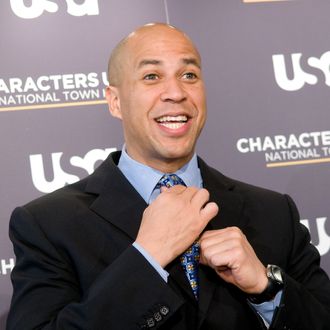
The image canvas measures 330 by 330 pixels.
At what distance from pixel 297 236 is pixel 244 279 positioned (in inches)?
17.1

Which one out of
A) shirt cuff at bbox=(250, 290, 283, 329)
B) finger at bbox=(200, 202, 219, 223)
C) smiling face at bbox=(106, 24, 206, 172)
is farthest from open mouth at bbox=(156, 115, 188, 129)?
shirt cuff at bbox=(250, 290, 283, 329)

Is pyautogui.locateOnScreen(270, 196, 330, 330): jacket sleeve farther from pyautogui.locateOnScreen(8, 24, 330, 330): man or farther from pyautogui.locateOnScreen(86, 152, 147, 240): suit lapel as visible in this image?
pyautogui.locateOnScreen(86, 152, 147, 240): suit lapel

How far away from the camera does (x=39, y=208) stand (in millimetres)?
2113

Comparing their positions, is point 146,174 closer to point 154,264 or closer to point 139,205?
point 139,205

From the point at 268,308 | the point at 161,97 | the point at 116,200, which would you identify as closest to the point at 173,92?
the point at 161,97

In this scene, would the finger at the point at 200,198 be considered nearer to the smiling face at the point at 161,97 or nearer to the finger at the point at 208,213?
the finger at the point at 208,213

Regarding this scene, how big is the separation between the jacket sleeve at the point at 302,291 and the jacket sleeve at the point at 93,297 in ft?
1.10

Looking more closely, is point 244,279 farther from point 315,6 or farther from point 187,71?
point 315,6

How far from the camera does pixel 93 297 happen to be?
5.81ft

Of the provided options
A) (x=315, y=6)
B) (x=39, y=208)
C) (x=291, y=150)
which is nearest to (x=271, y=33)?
(x=315, y=6)

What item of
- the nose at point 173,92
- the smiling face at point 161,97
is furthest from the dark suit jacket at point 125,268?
the nose at point 173,92

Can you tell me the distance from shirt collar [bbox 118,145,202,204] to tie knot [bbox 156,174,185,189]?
0.01 m

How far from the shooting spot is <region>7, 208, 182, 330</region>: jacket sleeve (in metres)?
1.76

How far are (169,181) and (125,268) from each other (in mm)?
490
